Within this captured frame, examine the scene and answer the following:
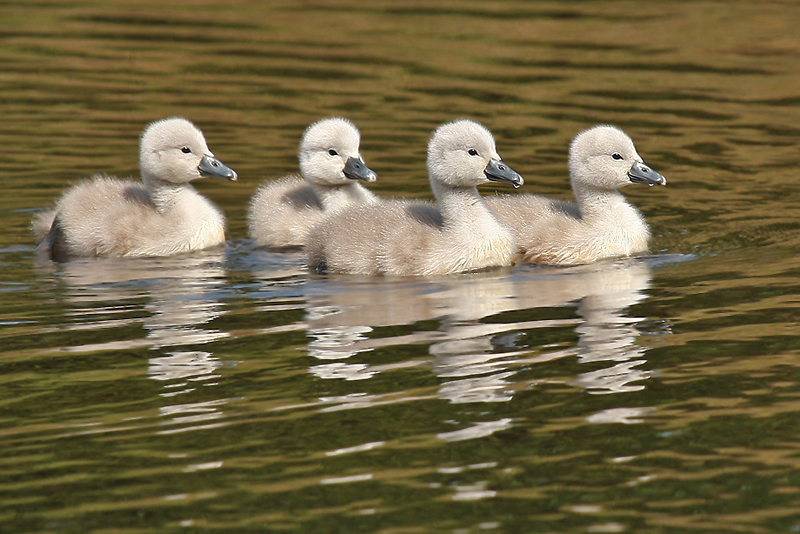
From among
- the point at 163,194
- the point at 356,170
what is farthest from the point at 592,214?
the point at 163,194

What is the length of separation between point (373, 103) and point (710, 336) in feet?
29.2

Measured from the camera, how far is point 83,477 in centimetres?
598

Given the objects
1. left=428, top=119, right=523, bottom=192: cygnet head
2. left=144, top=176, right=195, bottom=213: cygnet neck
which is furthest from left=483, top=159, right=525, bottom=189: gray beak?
left=144, top=176, right=195, bottom=213: cygnet neck

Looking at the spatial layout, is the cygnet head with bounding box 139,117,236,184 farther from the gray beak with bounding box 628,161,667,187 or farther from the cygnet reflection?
the gray beak with bounding box 628,161,667,187

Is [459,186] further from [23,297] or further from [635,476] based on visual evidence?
[635,476]

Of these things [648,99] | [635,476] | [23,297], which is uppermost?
[648,99]

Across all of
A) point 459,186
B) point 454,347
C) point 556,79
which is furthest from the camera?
point 556,79

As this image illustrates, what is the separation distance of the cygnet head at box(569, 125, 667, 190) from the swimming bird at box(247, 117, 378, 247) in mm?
1692

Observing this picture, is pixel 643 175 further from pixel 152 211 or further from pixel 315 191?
pixel 152 211

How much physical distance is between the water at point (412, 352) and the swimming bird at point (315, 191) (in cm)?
52

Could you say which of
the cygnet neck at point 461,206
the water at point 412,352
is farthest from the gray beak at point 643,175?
the cygnet neck at point 461,206

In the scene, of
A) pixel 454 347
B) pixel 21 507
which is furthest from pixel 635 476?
pixel 21 507

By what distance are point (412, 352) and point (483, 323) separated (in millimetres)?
793

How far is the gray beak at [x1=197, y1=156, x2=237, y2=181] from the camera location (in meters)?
11.0
